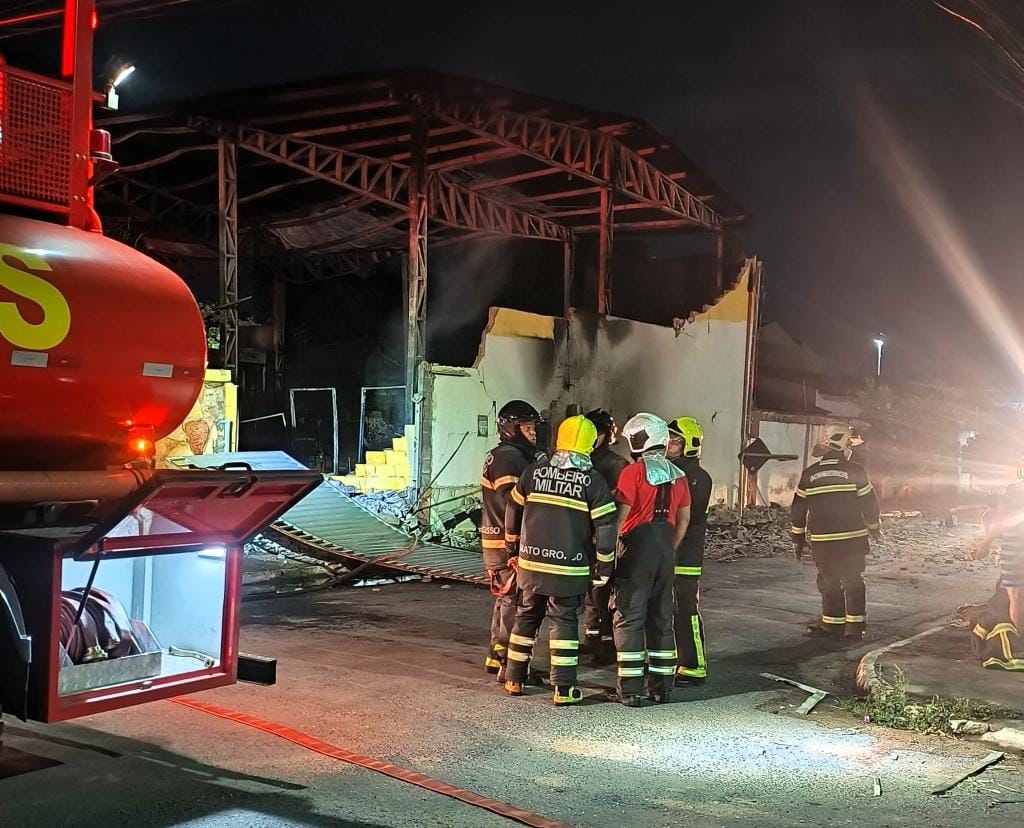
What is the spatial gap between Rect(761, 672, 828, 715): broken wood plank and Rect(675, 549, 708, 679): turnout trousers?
49 cm

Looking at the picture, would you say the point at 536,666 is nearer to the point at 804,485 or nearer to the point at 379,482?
the point at 804,485

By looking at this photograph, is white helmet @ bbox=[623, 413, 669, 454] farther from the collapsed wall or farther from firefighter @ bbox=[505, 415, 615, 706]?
the collapsed wall

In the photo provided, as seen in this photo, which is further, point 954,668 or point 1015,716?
point 954,668

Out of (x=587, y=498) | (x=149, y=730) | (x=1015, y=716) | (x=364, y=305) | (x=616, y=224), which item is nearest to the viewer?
(x=149, y=730)

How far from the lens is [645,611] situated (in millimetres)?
6270

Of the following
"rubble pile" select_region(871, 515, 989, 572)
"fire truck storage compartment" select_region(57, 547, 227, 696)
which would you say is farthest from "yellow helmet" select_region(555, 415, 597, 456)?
"rubble pile" select_region(871, 515, 989, 572)

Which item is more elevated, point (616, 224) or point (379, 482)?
point (616, 224)

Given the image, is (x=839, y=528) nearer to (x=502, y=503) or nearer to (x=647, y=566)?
(x=647, y=566)

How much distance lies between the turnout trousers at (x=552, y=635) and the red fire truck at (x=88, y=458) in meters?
2.08

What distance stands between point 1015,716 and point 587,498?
283 cm

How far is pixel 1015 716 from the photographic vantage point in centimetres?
571

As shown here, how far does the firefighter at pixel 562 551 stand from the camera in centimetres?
604

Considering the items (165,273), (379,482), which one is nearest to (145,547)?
(165,273)

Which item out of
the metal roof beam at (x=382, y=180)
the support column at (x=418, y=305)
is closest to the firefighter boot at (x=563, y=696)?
the support column at (x=418, y=305)
